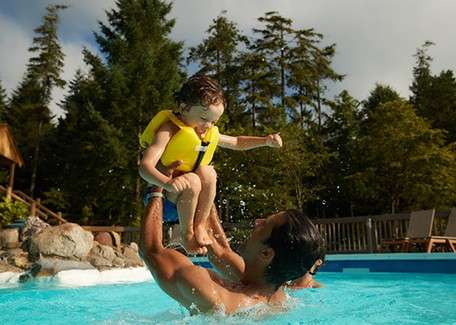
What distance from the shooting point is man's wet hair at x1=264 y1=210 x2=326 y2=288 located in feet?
7.97

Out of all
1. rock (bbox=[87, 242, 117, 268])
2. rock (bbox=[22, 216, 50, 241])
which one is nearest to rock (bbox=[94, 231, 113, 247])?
rock (bbox=[22, 216, 50, 241])

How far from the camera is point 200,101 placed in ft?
9.15

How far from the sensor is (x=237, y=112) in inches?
995

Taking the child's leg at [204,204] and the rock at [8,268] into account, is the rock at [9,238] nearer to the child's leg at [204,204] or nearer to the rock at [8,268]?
the rock at [8,268]

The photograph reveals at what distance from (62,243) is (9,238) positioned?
2.56 m

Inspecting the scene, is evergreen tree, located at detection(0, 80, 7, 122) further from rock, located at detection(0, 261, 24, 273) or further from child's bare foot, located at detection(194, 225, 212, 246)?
child's bare foot, located at detection(194, 225, 212, 246)

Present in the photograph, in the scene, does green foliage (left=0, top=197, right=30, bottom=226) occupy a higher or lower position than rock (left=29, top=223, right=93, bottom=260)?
higher

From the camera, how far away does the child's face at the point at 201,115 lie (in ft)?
9.27

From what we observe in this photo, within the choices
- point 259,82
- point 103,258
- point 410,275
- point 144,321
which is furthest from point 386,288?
point 259,82

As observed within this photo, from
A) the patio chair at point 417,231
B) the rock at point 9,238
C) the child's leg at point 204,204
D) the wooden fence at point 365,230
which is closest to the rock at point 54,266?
the rock at point 9,238

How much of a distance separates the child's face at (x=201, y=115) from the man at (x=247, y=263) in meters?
0.52

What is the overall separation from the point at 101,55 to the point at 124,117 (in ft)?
13.6

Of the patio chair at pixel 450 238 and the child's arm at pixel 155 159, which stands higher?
the child's arm at pixel 155 159

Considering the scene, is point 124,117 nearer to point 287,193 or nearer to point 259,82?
point 259,82
